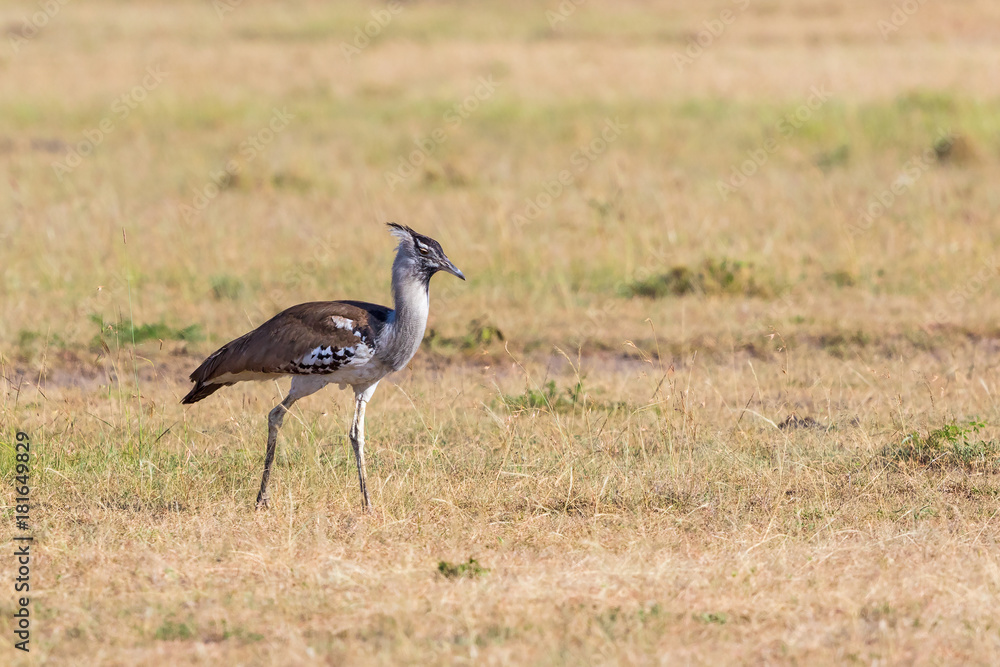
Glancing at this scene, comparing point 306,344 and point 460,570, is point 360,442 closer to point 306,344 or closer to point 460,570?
point 306,344

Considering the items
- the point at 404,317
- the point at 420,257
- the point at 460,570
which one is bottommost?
the point at 460,570

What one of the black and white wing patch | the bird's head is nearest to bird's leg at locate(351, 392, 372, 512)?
the black and white wing patch

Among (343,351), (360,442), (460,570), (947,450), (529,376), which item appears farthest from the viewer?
(529,376)

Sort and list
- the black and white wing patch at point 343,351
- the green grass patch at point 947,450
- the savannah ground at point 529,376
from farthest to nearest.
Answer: the green grass patch at point 947,450
the black and white wing patch at point 343,351
the savannah ground at point 529,376

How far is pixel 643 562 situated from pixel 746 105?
14.0m

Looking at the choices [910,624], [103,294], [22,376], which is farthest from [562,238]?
[910,624]

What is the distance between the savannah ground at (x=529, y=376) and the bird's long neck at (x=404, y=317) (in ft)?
2.27

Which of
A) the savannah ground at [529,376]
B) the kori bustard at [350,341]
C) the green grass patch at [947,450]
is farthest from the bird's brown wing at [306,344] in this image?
the green grass patch at [947,450]

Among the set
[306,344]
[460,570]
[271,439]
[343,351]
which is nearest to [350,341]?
[343,351]

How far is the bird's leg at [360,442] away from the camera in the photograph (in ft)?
18.3

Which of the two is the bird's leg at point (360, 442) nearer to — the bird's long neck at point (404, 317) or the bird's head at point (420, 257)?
the bird's long neck at point (404, 317)

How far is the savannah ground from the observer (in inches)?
175

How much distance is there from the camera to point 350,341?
5.48 m

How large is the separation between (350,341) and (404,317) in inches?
10.7
